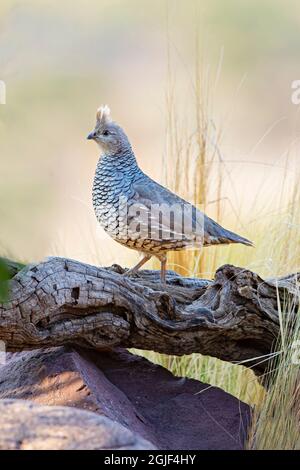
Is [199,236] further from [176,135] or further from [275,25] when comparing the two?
[275,25]

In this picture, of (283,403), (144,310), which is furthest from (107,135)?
(283,403)

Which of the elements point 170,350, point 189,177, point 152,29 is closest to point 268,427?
point 170,350

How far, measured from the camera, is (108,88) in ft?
40.3

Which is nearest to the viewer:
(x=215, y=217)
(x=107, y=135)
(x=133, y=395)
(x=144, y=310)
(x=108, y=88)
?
(x=144, y=310)

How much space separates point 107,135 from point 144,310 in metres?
1.24

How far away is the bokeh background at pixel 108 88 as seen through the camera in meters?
10.0

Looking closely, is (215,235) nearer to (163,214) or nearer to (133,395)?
(163,214)

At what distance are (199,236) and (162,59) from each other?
7.21 m

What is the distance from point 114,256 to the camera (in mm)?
7145

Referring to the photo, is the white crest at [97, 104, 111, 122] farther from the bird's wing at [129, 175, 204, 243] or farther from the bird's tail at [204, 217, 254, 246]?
the bird's tail at [204, 217, 254, 246]

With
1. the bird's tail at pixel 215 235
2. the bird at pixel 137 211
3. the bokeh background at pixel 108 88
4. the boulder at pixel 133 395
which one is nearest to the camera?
the boulder at pixel 133 395

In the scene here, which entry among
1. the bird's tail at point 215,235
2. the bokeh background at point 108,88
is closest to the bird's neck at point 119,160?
the bird's tail at point 215,235

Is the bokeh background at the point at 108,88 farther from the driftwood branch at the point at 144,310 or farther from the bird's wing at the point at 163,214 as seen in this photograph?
the driftwood branch at the point at 144,310

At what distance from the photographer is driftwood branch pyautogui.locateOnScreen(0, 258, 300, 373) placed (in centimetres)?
455
